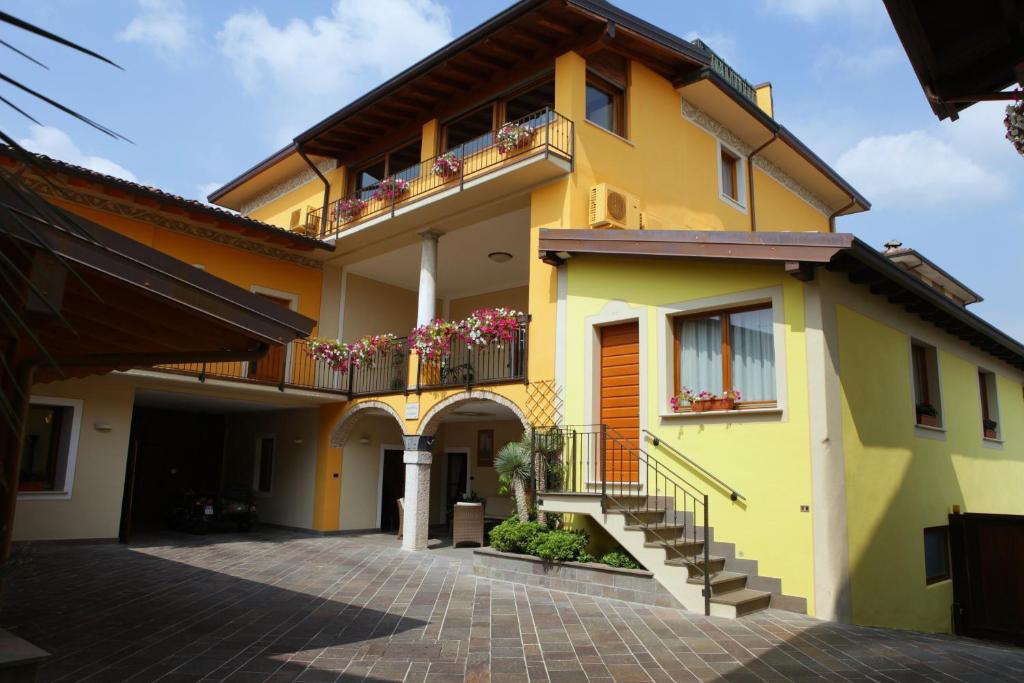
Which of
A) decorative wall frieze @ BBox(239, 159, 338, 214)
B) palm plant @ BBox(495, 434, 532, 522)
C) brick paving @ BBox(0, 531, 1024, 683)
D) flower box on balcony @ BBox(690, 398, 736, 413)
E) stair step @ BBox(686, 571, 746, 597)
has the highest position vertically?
decorative wall frieze @ BBox(239, 159, 338, 214)

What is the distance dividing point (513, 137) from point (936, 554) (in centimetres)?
886

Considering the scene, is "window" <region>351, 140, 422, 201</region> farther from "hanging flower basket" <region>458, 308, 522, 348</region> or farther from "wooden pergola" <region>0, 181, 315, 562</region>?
"wooden pergola" <region>0, 181, 315, 562</region>

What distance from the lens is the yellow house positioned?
26.4ft

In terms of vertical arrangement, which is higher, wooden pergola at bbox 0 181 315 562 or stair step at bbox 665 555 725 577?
wooden pergola at bbox 0 181 315 562

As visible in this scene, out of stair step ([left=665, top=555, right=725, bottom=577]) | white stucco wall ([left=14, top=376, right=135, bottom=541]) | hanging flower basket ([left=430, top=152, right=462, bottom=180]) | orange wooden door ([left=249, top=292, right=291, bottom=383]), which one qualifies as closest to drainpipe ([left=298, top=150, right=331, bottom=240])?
orange wooden door ([left=249, top=292, right=291, bottom=383])

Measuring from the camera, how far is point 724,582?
25.0 ft

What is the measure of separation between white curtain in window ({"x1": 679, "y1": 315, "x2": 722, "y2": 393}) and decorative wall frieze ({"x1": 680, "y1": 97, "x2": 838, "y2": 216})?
6.52m

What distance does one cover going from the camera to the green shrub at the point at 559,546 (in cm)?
895

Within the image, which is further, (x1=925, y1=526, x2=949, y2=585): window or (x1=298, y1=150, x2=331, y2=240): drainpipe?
(x1=298, y1=150, x2=331, y2=240): drainpipe

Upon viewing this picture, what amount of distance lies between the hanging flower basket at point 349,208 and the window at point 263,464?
552 cm

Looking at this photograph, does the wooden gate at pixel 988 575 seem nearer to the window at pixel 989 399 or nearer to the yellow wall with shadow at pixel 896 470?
the yellow wall with shadow at pixel 896 470

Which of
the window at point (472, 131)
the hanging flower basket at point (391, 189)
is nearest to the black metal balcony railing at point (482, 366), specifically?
the hanging flower basket at point (391, 189)

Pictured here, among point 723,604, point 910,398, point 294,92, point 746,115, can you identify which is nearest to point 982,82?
point 294,92

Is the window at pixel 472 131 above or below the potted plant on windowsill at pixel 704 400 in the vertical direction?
above
